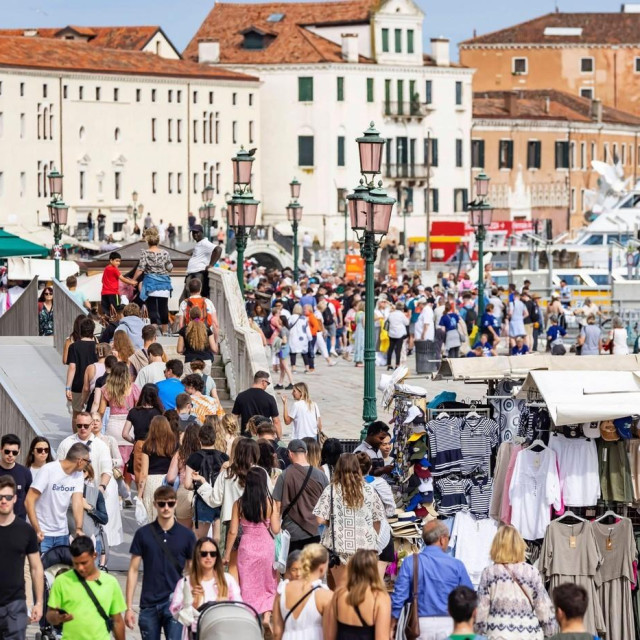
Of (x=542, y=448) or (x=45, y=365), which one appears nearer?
(x=542, y=448)

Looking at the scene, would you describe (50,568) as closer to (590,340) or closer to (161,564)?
(161,564)

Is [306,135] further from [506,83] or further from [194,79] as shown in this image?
[506,83]

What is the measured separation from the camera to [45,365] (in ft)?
75.8

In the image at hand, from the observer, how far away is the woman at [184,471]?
13.6 metres

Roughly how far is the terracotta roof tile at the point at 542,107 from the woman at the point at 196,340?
80641 millimetres

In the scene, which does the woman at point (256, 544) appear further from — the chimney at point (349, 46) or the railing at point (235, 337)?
the chimney at point (349, 46)

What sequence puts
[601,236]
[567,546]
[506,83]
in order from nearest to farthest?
[567,546] < [601,236] < [506,83]

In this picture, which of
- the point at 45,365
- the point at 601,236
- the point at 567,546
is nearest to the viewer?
the point at 567,546

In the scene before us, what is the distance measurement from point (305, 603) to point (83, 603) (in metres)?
1.20

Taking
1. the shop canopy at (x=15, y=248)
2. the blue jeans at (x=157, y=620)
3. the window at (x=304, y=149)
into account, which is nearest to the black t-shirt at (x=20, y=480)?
the blue jeans at (x=157, y=620)

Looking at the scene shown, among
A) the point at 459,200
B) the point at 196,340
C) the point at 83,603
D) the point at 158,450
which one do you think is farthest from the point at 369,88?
the point at 83,603

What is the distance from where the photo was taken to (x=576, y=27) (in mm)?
120312

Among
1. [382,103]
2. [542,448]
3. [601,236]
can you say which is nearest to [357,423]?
[542,448]

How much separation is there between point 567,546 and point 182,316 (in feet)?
28.9
